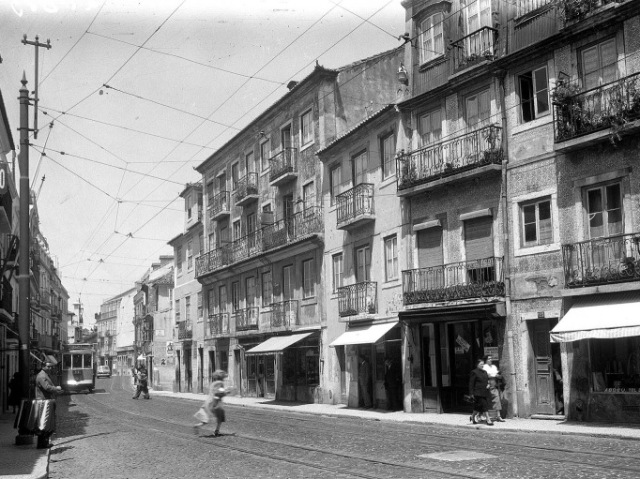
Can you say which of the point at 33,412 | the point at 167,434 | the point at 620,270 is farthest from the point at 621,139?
the point at 33,412

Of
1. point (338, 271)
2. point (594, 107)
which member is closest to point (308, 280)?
point (338, 271)

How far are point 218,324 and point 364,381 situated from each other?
1690cm

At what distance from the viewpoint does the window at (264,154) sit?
130ft

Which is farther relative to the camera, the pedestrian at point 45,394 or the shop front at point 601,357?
the shop front at point 601,357

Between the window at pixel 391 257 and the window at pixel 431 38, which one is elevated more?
the window at pixel 431 38

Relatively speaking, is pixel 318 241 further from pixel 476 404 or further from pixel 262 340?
pixel 476 404

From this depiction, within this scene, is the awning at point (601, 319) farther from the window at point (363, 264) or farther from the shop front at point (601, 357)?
the window at point (363, 264)

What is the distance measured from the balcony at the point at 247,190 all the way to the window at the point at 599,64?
21823 mm

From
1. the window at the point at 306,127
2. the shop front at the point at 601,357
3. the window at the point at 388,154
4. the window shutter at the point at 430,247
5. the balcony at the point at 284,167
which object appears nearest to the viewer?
the shop front at the point at 601,357

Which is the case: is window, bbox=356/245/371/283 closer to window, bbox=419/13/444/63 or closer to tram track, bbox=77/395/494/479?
window, bbox=419/13/444/63

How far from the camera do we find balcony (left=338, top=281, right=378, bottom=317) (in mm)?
Answer: 28406

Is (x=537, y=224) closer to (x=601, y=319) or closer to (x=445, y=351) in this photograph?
(x=601, y=319)

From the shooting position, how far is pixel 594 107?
64.9 feet

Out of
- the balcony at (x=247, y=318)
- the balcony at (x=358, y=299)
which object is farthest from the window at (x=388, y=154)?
the balcony at (x=247, y=318)
